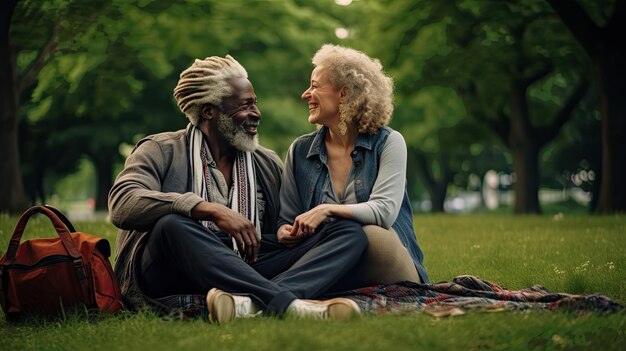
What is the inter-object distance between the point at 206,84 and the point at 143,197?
46.0 inches

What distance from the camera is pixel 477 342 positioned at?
4.41 m

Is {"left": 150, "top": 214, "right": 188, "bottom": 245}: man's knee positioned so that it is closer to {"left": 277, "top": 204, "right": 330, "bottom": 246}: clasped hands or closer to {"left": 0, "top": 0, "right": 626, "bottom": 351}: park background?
{"left": 0, "top": 0, "right": 626, "bottom": 351}: park background

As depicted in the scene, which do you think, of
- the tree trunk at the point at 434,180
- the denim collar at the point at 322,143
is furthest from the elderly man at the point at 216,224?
the tree trunk at the point at 434,180

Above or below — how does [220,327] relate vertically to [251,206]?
below

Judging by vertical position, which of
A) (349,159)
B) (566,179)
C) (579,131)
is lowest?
(566,179)

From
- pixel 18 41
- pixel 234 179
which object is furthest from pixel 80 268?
pixel 18 41

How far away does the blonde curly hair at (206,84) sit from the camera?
6.27 m

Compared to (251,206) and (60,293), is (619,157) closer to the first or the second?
(251,206)

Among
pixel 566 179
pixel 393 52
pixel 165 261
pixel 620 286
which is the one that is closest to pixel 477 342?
pixel 165 261

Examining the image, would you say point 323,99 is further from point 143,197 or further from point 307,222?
point 143,197

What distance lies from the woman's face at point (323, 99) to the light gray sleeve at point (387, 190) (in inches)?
18.2

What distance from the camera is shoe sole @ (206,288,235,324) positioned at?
497 cm

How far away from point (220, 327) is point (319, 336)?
0.80 meters

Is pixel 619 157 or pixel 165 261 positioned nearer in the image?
pixel 165 261
